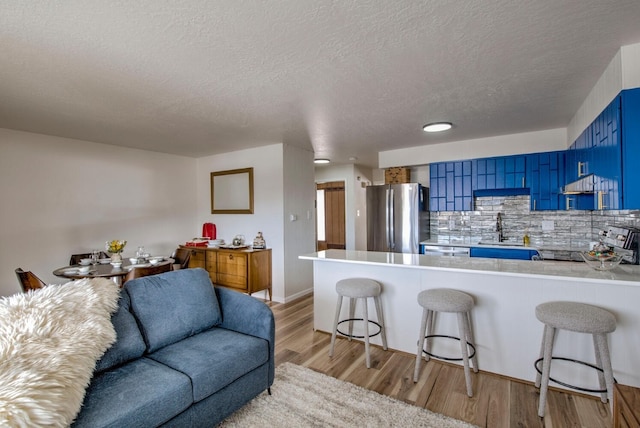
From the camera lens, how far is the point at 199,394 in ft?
5.59

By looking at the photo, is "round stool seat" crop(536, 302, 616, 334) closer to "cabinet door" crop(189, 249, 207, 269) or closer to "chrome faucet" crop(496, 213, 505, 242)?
"chrome faucet" crop(496, 213, 505, 242)

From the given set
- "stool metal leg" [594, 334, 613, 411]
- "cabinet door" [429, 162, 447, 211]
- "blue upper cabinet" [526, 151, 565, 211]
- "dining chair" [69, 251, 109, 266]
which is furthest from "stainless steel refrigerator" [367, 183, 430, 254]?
"dining chair" [69, 251, 109, 266]

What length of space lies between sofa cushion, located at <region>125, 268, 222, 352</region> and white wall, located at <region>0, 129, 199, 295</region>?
2762 mm

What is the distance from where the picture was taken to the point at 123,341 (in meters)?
1.83

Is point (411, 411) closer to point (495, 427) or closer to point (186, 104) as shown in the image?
point (495, 427)

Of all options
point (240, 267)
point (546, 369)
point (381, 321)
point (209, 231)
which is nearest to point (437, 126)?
point (381, 321)

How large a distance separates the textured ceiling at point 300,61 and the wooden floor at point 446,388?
2328 millimetres

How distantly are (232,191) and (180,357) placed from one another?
3618 mm

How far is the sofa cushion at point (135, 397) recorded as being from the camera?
1385 millimetres

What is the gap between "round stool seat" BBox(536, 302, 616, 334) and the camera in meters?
1.86

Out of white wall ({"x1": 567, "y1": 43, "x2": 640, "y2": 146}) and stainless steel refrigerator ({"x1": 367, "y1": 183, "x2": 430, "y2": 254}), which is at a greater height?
white wall ({"x1": 567, "y1": 43, "x2": 640, "y2": 146})

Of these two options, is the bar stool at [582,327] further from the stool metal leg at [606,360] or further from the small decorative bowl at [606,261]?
the small decorative bowl at [606,261]

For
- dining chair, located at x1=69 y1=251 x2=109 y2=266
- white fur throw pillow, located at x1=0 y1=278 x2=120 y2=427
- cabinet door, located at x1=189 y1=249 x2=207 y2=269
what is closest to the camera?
white fur throw pillow, located at x1=0 y1=278 x2=120 y2=427

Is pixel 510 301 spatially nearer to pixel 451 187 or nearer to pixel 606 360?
pixel 606 360
